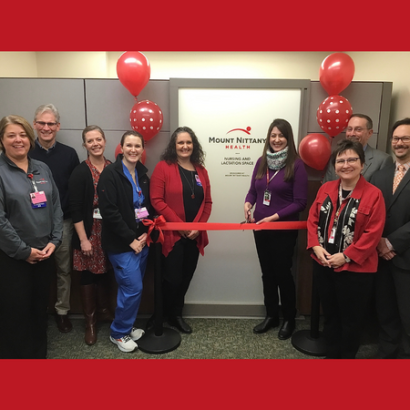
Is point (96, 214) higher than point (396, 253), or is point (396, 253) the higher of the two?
point (96, 214)

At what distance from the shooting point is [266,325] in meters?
2.87

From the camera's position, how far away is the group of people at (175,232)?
2.00 meters

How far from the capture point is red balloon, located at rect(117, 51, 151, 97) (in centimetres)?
257

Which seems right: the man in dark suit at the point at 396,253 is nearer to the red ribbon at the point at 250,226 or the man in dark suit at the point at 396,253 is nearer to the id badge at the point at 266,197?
the red ribbon at the point at 250,226

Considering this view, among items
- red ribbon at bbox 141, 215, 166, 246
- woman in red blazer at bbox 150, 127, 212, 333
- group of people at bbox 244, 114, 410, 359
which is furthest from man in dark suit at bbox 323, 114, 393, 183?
red ribbon at bbox 141, 215, 166, 246

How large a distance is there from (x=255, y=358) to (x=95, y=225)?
1694 mm

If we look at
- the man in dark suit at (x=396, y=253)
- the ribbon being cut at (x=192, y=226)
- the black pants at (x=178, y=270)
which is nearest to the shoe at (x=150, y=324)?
the black pants at (x=178, y=270)

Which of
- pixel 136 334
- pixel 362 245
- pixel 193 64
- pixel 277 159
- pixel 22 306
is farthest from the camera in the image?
pixel 193 64

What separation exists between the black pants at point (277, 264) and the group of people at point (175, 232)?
1 centimetres

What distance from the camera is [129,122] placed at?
2877 mm

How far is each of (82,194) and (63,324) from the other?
4.31ft

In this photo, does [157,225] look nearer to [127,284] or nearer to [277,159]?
[127,284]

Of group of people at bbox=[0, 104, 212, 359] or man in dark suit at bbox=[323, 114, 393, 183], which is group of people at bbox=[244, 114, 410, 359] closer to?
man in dark suit at bbox=[323, 114, 393, 183]

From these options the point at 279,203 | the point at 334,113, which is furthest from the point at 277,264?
the point at 334,113
